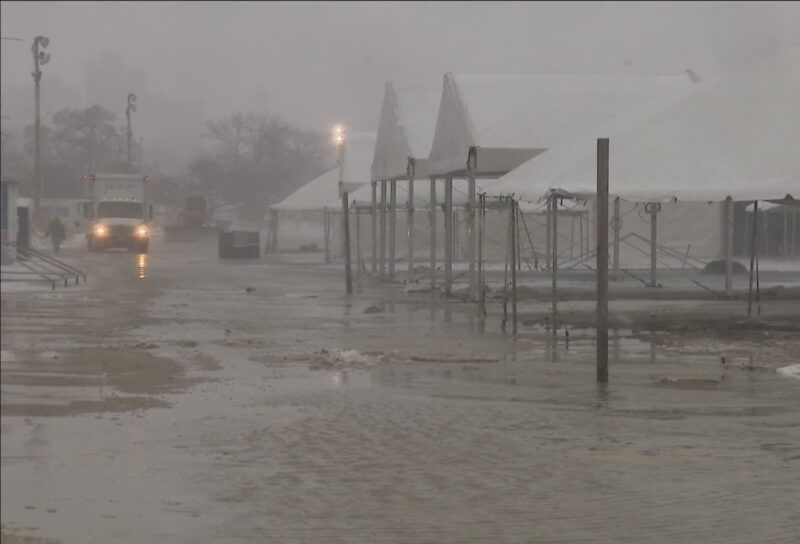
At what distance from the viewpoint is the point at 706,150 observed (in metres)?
20.2

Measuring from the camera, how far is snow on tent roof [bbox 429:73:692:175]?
2691 cm

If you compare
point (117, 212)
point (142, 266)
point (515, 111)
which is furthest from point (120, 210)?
point (515, 111)

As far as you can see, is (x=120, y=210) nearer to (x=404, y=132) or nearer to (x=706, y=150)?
(x=404, y=132)

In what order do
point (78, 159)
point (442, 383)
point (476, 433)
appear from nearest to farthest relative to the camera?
1. point (476, 433)
2. point (442, 383)
3. point (78, 159)

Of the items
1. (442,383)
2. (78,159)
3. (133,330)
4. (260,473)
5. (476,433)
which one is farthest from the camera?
(78,159)

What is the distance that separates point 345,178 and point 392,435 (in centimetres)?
3794

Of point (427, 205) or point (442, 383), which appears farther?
point (427, 205)

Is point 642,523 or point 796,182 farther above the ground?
point 796,182

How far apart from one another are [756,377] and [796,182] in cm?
590

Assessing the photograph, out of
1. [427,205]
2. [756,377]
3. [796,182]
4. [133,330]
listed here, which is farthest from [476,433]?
[427,205]

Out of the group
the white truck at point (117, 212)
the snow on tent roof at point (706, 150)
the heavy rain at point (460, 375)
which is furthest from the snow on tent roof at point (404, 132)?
the white truck at point (117, 212)

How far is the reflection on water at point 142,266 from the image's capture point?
115 feet

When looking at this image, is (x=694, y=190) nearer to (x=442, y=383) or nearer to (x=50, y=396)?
(x=442, y=383)

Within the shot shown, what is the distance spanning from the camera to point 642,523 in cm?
728
